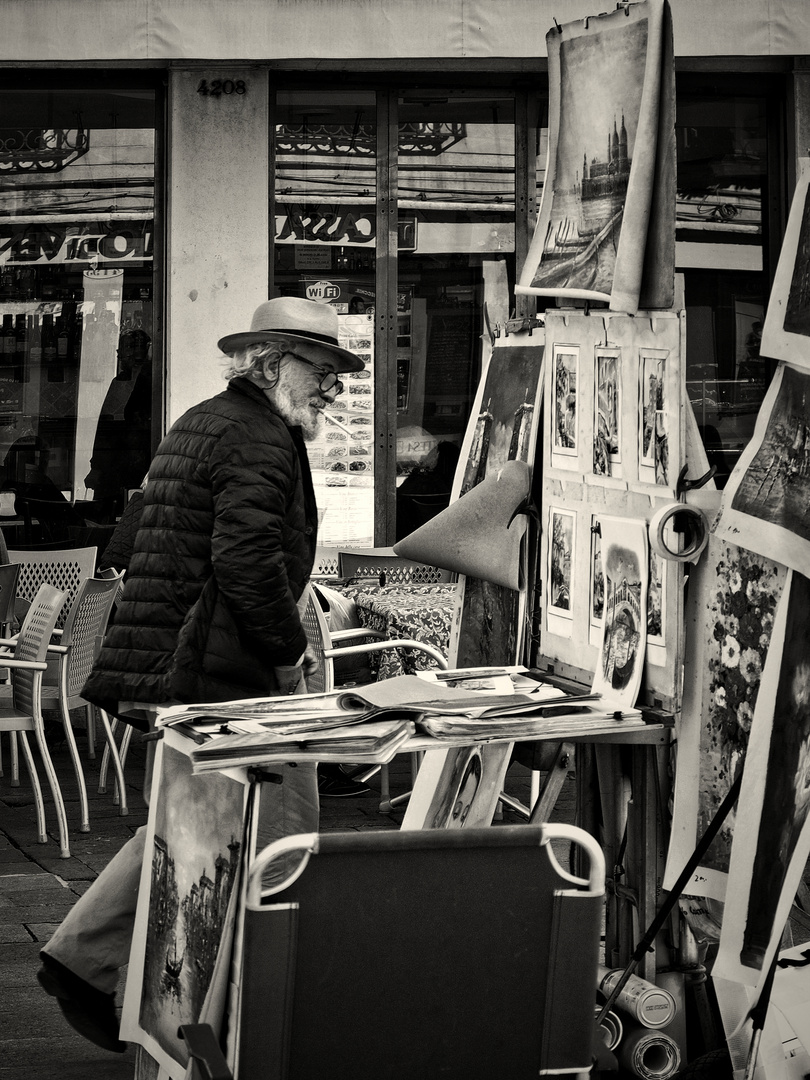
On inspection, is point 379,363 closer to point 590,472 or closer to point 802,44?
point 802,44

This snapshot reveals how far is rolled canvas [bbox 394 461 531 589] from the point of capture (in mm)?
3830

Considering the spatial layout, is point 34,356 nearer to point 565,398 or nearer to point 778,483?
point 565,398

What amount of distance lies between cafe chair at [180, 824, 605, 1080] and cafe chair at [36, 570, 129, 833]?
13.0 ft

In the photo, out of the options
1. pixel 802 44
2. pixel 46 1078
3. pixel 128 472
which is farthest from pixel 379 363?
pixel 46 1078

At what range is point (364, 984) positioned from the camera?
A: 207 cm

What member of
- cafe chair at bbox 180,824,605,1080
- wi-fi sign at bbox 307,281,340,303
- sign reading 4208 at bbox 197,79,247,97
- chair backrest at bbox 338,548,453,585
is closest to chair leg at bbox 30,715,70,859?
chair backrest at bbox 338,548,453,585

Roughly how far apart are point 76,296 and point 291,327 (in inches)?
205

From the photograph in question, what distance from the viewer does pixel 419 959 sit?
2086 millimetres

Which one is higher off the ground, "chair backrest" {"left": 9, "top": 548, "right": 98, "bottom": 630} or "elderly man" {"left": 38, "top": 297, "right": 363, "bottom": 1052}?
"elderly man" {"left": 38, "top": 297, "right": 363, "bottom": 1052}

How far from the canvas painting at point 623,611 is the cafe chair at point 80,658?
309 cm

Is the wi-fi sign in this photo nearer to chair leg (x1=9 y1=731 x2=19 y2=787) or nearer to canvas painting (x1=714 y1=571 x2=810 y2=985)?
chair leg (x1=9 y1=731 x2=19 y2=787)

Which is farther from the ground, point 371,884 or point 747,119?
point 747,119

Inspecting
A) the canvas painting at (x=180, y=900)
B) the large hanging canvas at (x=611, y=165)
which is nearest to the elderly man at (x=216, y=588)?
the canvas painting at (x=180, y=900)

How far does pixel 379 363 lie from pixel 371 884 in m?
7.04
